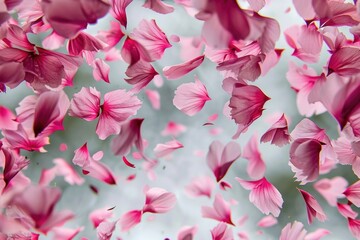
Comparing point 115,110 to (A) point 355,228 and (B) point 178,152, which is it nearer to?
(A) point 355,228

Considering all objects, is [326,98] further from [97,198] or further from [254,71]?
[97,198]

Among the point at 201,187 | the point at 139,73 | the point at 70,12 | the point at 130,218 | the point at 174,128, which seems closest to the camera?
the point at 70,12

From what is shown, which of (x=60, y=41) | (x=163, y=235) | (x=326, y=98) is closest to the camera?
(x=326, y=98)

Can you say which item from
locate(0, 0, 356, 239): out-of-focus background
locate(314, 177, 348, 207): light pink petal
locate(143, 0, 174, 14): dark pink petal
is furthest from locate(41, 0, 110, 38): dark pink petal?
locate(314, 177, 348, 207): light pink petal

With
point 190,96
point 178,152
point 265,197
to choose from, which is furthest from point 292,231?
point 178,152

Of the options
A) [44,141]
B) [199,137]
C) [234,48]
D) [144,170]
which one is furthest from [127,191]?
[234,48]

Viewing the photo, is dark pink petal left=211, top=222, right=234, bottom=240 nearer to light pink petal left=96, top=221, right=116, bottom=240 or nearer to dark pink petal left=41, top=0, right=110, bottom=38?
light pink petal left=96, top=221, right=116, bottom=240
